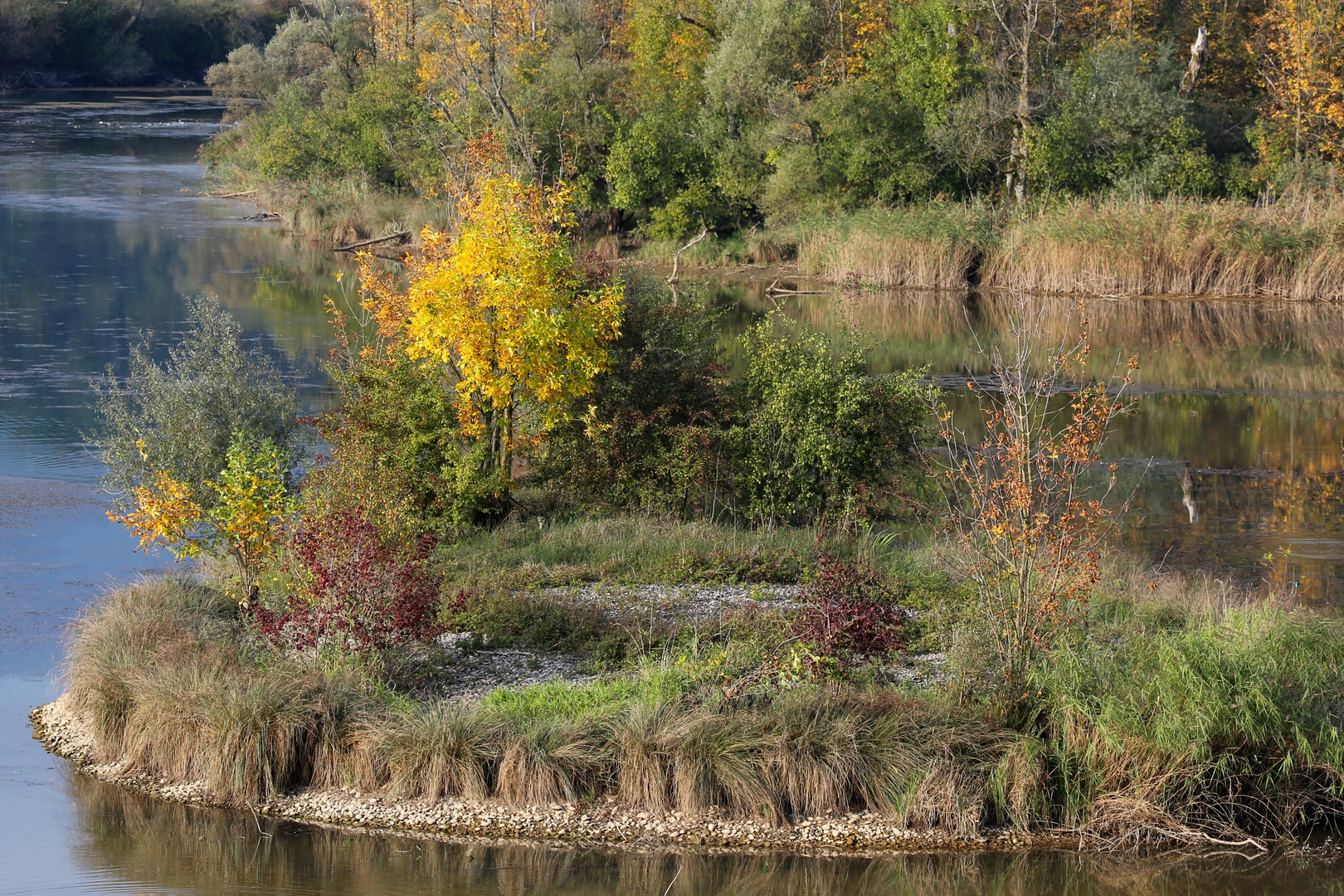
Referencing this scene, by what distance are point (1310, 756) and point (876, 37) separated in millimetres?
39595

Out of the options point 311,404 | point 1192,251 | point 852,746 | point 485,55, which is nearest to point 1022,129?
point 1192,251

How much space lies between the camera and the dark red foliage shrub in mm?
10406

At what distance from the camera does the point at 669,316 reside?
16828mm

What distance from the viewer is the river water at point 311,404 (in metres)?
9.09

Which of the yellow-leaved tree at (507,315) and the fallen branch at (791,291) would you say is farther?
the fallen branch at (791,291)

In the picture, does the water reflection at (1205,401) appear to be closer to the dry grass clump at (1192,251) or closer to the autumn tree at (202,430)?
the dry grass clump at (1192,251)

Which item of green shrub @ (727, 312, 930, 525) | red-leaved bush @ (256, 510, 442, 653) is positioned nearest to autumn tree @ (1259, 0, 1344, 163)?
green shrub @ (727, 312, 930, 525)

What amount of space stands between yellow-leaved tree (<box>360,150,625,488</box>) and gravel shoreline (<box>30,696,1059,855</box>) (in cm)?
570

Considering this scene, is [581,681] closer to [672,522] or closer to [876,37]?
[672,522]

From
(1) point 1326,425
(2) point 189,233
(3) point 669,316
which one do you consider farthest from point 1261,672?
(2) point 189,233

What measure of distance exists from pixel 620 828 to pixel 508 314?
21.2ft

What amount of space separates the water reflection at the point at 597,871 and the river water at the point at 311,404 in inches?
0.7

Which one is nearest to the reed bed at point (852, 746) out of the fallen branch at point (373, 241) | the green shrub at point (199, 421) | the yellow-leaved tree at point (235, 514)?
the yellow-leaved tree at point (235, 514)

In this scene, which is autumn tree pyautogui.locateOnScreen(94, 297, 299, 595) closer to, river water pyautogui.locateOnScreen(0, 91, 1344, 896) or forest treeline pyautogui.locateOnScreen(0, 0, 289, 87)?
river water pyautogui.locateOnScreen(0, 91, 1344, 896)
